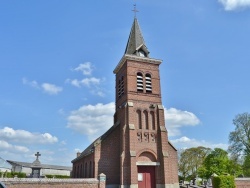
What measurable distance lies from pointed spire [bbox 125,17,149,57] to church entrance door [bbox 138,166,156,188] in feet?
44.5

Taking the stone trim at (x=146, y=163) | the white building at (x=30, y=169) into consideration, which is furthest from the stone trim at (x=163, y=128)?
the white building at (x=30, y=169)

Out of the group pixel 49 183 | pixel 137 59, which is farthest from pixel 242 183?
pixel 49 183

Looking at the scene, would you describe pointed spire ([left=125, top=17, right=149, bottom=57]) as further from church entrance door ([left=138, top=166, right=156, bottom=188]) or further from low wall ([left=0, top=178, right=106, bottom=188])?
low wall ([left=0, top=178, right=106, bottom=188])

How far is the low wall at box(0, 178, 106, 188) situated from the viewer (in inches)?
741

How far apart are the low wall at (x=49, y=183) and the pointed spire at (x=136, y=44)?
15.9 m

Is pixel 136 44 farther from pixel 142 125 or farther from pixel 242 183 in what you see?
pixel 242 183

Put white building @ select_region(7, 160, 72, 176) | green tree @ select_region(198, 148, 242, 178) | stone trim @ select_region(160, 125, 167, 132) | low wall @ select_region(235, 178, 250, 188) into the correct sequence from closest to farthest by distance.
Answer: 1. low wall @ select_region(235, 178, 250, 188)
2. stone trim @ select_region(160, 125, 167, 132)
3. green tree @ select_region(198, 148, 242, 178)
4. white building @ select_region(7, 160, 72, 176)

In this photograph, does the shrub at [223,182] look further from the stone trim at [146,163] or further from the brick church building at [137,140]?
the stone trim at [146,163]

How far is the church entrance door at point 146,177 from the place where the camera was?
958 inches

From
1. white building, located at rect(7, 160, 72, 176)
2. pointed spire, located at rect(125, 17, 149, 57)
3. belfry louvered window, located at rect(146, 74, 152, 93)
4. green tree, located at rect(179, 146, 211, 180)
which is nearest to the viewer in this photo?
belfry louvered window, located at rect(146, 74, 152, 93)

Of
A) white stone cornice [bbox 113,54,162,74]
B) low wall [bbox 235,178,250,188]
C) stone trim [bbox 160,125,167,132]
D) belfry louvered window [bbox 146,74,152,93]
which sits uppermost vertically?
white stone cornice [bbox 113,54,162,74]

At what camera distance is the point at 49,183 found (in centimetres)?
1998

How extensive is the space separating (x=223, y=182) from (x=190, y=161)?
38.1m

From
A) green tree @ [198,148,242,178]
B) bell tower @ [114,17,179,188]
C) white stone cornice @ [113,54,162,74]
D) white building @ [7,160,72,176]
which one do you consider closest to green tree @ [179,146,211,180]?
green tree @ [198,148,242,178]
